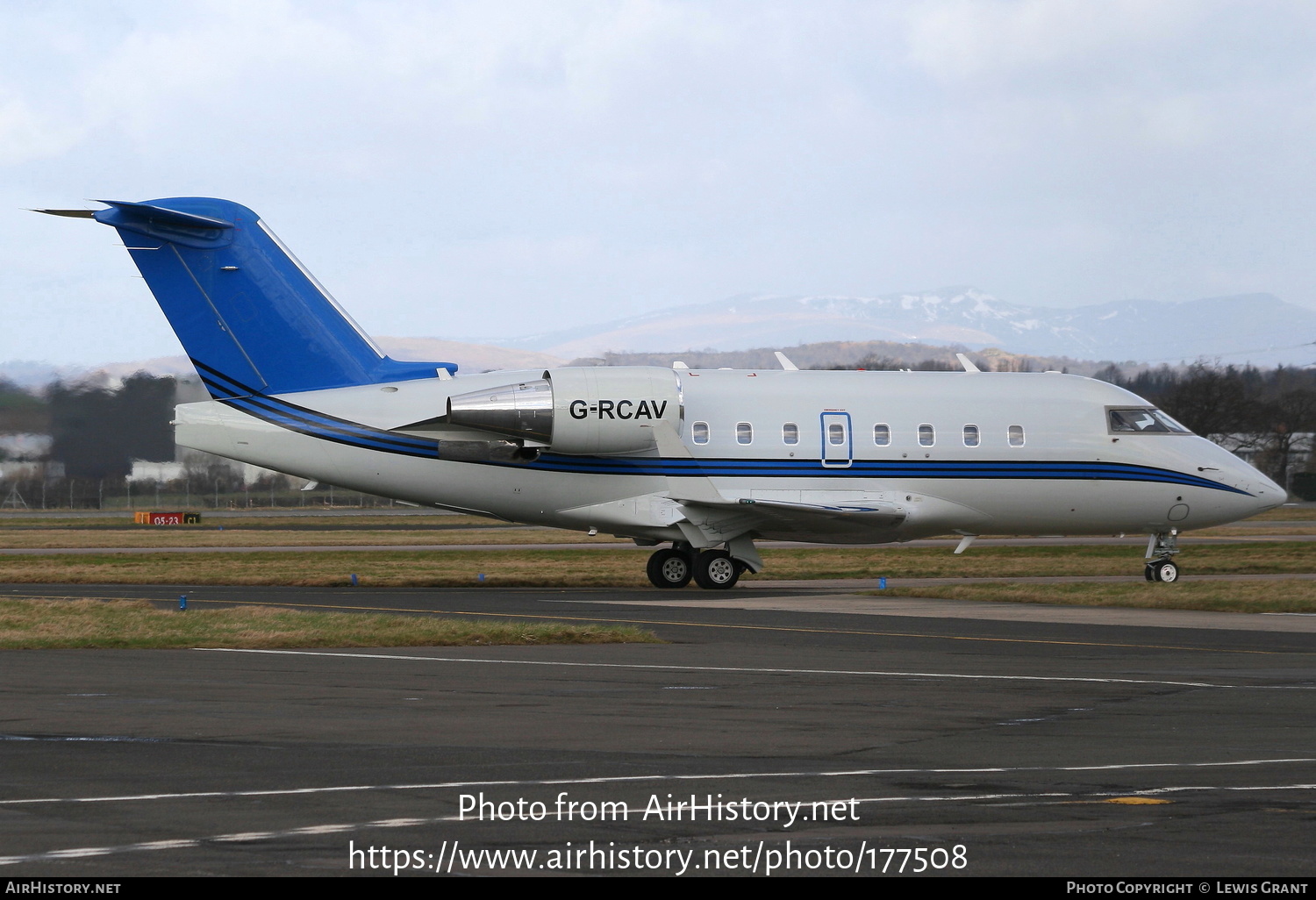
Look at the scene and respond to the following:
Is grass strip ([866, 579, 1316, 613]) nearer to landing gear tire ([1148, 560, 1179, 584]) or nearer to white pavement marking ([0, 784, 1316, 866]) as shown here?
landing gear tire ([1148, 560, 1179, 584])

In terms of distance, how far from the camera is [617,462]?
92.7 feet

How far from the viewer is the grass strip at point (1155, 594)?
23.5m

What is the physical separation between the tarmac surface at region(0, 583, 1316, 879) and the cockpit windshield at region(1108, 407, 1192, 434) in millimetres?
12545

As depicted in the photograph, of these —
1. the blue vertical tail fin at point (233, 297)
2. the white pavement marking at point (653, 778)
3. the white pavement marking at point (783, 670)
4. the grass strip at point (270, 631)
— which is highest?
the blue vertical tail fin at point (233, 297)

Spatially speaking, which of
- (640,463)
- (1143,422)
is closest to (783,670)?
(640,463)

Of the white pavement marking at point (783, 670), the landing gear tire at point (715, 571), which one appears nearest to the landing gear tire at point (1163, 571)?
the landing gear tire at point (715, 571)

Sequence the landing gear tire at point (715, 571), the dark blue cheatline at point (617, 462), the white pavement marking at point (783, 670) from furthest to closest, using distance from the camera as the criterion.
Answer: the landing gear tire at point (715, 571) → the dark blue cheatline at point (617, 462) → the white pavement marking at point (783, 670)

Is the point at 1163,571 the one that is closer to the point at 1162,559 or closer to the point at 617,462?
the point at 1162,559

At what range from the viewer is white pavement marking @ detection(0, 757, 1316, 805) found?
8219mm

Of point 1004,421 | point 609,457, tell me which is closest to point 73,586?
point 609,457

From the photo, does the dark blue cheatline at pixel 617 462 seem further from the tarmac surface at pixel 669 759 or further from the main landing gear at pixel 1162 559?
the tarmac surface at pixel 669 759

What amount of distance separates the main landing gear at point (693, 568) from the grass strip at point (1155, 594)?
2.97 metres

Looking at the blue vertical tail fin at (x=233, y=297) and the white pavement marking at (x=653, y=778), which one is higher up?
the blue vertical tail fin at (x=233, y=297)

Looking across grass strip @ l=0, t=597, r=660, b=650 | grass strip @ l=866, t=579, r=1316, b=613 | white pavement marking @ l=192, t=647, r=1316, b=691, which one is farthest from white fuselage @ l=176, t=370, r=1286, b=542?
white pavement marking @ l=192, t=647, r=1316, b=691
